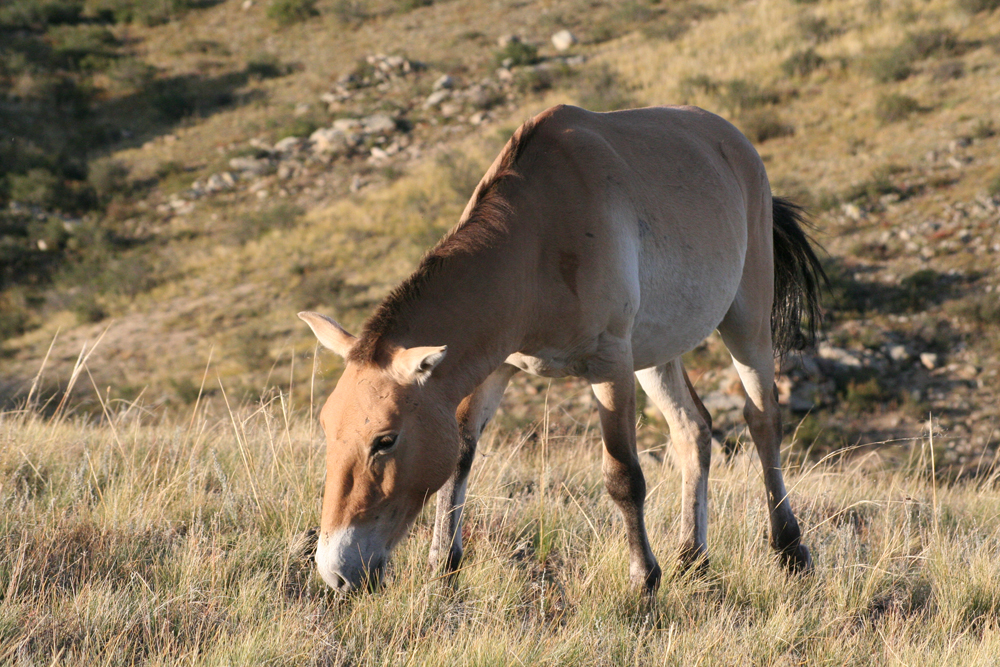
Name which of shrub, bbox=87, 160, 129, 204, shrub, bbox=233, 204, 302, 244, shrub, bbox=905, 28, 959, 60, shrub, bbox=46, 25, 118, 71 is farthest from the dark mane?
shrub, bbox=46, 25, 118, 71

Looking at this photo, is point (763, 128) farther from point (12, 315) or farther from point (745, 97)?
point (12, 315)

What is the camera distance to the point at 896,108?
17.0 metres

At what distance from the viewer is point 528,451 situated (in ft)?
18.2

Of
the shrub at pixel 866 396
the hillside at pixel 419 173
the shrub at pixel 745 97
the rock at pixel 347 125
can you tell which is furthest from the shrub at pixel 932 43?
the rock at pixel 347 125

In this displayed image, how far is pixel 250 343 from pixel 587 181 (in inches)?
490

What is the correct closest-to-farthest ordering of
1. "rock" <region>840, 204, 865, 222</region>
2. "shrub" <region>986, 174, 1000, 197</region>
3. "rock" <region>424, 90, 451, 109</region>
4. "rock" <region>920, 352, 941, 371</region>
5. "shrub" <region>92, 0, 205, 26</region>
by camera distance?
"rock" <region>920, 352, 941, 371</region>
"shrub" <region>986, 174, 1000, 197</region>
"rock" <region>840, 204, 865, 222</region>
"rock" <region>424, 90, 451, 109</region>
"shrub" <region>92, 0, 205, 26</region>

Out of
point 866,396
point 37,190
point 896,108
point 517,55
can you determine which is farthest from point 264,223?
point 896,108

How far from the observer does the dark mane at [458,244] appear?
2.48 m

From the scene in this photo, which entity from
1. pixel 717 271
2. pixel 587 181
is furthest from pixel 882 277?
pixel 587 181

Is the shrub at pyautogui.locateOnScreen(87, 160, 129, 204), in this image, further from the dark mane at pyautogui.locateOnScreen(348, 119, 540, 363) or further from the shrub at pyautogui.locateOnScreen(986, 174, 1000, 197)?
the dark mane at pyautogui.locateOnScreen(348, 119, 540, 363)

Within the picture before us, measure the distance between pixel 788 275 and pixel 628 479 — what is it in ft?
8.25

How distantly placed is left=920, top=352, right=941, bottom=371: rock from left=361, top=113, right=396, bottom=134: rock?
63.0ft

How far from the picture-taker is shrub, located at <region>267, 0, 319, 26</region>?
116 feet

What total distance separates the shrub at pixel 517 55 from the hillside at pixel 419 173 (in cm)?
10
